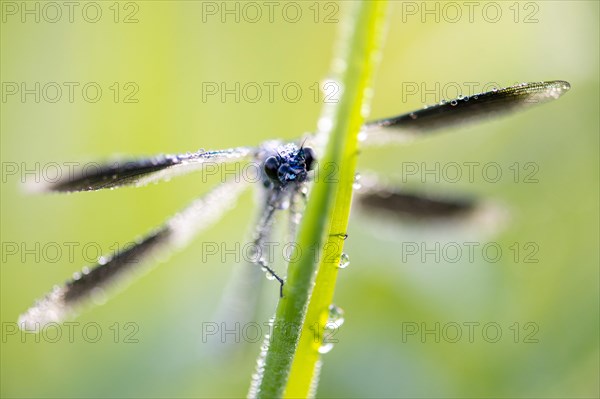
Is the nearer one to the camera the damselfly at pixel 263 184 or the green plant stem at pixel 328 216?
the green plant stem at pixel 328 216

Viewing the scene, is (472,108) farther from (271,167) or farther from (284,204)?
(284,204)

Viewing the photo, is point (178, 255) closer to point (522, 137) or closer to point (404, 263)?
point (404, 263)

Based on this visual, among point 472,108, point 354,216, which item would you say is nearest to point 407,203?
point 354,216

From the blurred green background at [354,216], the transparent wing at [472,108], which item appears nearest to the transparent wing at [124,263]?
the blurred green background at [354,216]

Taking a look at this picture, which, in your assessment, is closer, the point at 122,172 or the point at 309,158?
the point at 122,172

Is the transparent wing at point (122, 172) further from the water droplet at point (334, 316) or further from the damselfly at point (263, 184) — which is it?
the water droplet at point (334, 316)

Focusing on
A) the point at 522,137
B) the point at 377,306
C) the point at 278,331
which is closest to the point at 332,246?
the point at 278,331

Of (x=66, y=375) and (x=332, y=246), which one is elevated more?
(x=332, y=246)
